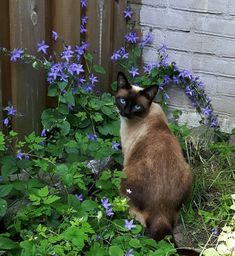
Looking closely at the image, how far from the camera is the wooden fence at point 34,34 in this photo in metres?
3.40

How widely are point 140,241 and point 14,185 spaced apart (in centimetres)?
73

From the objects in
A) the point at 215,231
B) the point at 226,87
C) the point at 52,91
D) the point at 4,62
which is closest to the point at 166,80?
the point at 226,87

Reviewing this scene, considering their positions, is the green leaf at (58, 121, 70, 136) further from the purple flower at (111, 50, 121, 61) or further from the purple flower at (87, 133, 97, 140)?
the purple flower at (111, 50, 121, 61)

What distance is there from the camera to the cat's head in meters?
3.61

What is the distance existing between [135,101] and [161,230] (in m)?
0.98

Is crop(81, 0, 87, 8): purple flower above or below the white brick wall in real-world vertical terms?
above

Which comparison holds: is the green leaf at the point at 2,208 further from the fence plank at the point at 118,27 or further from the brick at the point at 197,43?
the brick at the point at 197,43

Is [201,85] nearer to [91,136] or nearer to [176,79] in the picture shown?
[176,79]

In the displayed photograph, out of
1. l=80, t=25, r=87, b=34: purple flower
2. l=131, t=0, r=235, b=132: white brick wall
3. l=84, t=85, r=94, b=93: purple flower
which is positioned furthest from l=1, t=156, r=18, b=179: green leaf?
l=131, t=0, r=235, b=132: white brick wall

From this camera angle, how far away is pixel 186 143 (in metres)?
3.96

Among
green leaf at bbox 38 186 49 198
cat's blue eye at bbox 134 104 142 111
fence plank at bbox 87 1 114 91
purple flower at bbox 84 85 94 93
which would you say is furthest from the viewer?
fence plank at bbox 87 1 114 91

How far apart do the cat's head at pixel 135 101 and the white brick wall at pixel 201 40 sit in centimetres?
96

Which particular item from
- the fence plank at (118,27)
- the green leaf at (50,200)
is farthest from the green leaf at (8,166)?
the fence plank at (118,27)

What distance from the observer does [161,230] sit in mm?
2988
